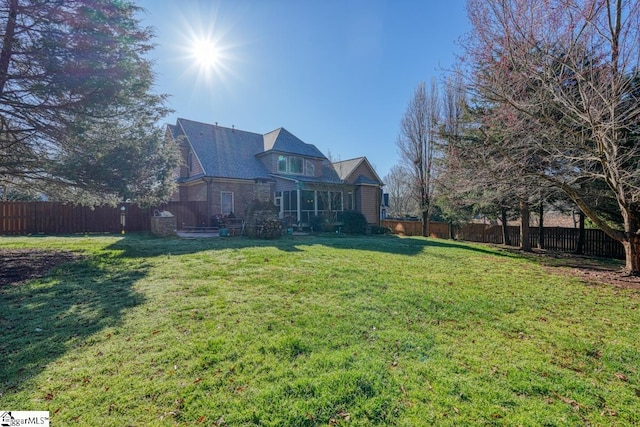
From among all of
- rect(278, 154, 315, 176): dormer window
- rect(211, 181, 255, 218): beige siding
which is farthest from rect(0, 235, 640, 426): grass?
rect(278, 154, 315, 176): dormer window

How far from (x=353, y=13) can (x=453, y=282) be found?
31.7 feet

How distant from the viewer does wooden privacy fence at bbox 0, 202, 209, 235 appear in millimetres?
14383

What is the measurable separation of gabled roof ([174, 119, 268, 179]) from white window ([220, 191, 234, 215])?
1.14 meters

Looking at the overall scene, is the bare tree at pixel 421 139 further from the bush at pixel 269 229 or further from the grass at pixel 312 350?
the grass at pixel 312 350

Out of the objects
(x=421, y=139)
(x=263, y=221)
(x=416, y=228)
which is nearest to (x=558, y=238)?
(x=416, y=228)

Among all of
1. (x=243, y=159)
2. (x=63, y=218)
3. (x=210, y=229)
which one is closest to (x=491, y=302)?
(x=210, y=229)

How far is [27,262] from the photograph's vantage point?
7590 millimetres

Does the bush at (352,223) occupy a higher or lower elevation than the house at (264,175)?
lower

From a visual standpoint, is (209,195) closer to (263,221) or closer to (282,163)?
(282,163)

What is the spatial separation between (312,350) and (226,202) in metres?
15.9

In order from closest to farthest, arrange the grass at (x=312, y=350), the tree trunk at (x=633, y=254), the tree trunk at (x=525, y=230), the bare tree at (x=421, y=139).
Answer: the grass at (x=312, y=350), the tree trunk at (x=633, y=254), the tree trunk at (x=525, y=230), the bare tree at (x=421, y=139)

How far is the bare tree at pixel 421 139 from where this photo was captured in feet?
67.1

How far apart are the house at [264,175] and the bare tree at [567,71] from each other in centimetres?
1149

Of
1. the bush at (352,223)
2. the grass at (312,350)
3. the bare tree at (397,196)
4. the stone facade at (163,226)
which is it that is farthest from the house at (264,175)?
the bare tree at (397,196)
